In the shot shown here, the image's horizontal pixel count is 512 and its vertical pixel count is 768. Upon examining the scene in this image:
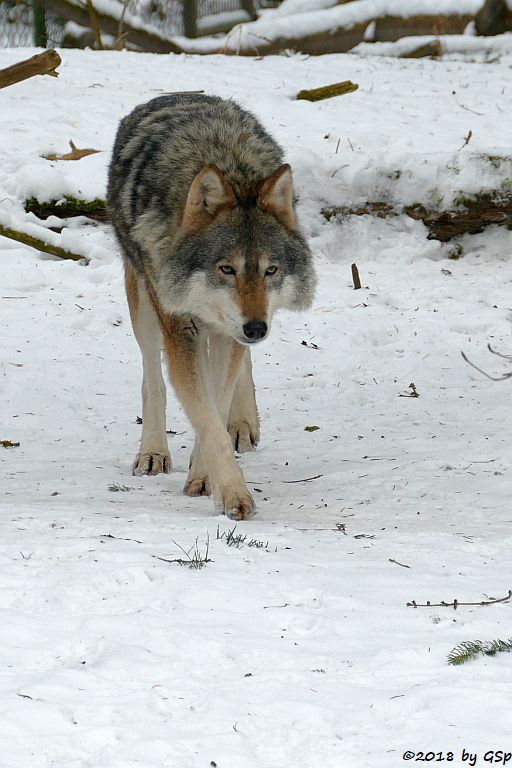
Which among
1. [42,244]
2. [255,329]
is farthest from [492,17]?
[255,329]

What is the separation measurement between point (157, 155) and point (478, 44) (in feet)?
41.6

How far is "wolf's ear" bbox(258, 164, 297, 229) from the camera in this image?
518cm

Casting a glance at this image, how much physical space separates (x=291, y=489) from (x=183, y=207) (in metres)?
1.67

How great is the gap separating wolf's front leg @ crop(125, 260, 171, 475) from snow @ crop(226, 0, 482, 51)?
1264 centimetres

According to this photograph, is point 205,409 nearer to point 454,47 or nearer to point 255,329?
point 255,329

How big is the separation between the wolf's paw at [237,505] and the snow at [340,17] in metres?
14.3

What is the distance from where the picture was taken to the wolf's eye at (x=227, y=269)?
5109 millimetres

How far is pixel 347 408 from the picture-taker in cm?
745

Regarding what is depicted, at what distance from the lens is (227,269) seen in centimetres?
512

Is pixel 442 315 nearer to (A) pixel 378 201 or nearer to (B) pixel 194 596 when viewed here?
(A) pixel 378 201

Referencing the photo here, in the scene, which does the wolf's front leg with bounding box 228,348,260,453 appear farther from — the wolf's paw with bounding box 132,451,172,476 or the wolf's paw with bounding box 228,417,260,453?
the wolf's paw with bounding box 132,451,172,476

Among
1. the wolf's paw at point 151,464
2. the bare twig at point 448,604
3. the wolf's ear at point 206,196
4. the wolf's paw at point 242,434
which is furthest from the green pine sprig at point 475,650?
the wolf's paw at point 242,434

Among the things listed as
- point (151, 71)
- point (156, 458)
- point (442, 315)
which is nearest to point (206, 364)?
point (156, 458)

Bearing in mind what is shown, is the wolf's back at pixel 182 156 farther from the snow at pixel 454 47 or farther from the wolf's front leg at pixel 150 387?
the snow at pixel 454 47
